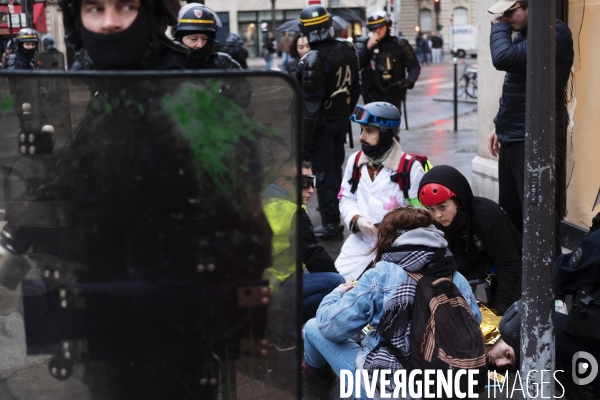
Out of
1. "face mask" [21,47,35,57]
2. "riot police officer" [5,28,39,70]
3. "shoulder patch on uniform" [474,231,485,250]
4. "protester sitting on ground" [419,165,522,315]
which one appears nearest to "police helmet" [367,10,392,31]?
"protester sitting on ground" [419,165,522,315]

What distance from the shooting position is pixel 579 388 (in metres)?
3.80

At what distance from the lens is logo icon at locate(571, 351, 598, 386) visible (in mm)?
3699

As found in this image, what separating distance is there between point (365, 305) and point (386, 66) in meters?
6.67

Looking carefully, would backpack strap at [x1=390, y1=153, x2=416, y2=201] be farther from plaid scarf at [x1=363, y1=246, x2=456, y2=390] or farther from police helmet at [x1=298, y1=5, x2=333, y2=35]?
police helmet at [x1=298, y1=5, x2=333, y2=35]

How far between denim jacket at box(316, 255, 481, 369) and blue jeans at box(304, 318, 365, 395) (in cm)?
11

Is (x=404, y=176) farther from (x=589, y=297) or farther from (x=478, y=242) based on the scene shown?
(x=589, y=297)

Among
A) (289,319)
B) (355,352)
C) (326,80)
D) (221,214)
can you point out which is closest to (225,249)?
(221,214)

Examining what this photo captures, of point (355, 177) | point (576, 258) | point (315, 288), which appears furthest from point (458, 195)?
point (355, 177)

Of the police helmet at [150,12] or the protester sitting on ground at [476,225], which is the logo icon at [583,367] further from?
the police helmet at [150,12]

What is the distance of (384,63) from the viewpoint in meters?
9.91

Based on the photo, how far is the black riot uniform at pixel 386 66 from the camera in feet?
32.4

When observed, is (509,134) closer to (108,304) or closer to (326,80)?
(326,80)

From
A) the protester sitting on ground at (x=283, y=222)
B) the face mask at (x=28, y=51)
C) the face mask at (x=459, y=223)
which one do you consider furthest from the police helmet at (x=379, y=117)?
the face mask at (x=28, y=51)

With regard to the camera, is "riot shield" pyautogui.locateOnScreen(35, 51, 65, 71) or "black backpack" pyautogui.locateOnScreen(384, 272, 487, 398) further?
"riot shield" pyautogui.locateOnScreen(35, 51, 65, 71)
